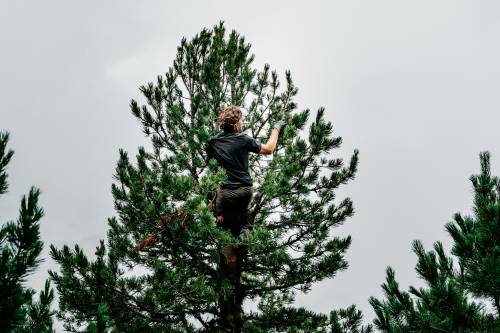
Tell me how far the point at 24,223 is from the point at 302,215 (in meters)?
5.28

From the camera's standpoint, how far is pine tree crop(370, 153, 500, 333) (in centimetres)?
296

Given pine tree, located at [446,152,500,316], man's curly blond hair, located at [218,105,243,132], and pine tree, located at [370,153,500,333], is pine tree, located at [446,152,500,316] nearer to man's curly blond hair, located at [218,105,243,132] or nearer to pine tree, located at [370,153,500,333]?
pine tree, located at [370,153,500,333]

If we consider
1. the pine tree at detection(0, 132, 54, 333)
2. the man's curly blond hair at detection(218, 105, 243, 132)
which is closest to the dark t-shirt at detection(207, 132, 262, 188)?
the man's curly blond hair at detection(218, 105, 243, 132)

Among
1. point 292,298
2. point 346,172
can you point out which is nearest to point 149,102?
point 346,172

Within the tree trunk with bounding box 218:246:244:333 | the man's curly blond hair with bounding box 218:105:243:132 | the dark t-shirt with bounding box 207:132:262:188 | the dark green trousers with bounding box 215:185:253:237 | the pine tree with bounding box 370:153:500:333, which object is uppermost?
the man's curly blond hair with bounding box 218:105:243:132

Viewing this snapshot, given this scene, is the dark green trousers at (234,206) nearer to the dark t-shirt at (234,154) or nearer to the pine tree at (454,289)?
the dark t-shirt at (234,154)

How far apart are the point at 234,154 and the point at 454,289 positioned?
2.95 metres

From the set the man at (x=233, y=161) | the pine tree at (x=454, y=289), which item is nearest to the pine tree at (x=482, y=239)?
the pine tree at (x=454, y=289)

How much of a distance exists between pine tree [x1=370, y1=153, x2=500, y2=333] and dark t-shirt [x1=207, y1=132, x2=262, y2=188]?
2393 mm

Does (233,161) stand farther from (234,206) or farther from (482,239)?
(482,239)

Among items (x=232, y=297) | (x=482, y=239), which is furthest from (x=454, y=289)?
(x=232, y=297)

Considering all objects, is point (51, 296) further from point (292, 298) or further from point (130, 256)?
point (292, 298)

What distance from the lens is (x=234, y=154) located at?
5.01 meters

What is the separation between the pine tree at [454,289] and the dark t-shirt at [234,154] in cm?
239
